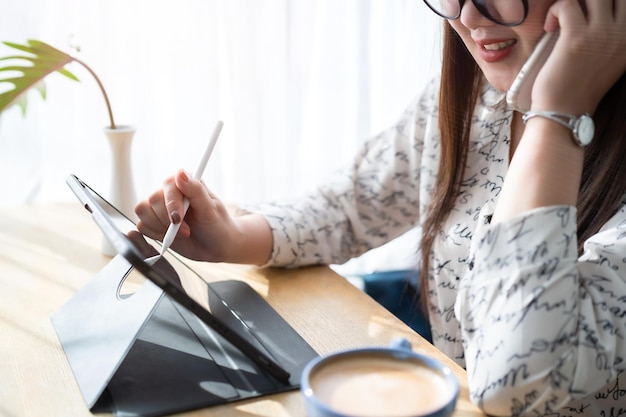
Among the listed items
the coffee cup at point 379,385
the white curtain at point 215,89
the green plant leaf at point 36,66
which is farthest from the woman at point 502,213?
the white curtain at point 215,89

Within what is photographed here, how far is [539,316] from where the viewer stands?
654 millimetres

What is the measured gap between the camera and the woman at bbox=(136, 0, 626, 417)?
662 mm

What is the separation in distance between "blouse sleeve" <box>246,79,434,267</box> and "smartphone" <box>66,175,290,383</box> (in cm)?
32

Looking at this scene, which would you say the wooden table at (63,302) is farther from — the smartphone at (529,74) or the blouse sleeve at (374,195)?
the smartphone at (529,74)

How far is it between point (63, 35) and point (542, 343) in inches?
52.2

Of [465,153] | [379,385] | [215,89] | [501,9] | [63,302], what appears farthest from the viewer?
[215,89]

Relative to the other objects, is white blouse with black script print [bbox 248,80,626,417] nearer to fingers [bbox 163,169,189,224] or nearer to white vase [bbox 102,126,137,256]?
fingers [bbox 163,169,189,224]

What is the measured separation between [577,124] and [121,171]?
0.67 meters

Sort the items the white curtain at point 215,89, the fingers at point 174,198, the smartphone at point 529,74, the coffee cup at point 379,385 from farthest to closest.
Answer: the white curtain at point 215,89 < the fingers at point 174,198 < the smartphone at point 529,74 < the coffee cup at point 379,385

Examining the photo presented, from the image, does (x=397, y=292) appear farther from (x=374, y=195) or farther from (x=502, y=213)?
(x=502, y=213)

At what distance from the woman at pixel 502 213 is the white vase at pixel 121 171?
0.20 metres

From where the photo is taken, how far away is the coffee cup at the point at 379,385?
51cm

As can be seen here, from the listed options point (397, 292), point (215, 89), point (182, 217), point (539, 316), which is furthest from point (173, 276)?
point (215, 89)

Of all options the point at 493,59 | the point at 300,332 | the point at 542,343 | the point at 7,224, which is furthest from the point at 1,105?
the point at 542,343
